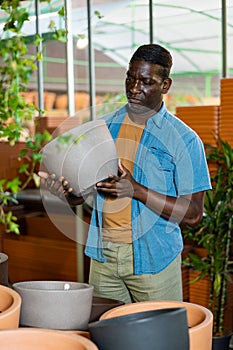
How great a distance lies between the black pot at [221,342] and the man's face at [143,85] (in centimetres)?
191

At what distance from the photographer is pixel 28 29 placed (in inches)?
264

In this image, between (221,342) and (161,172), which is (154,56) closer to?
(161,172)

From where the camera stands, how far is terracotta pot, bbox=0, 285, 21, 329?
3.81 ft

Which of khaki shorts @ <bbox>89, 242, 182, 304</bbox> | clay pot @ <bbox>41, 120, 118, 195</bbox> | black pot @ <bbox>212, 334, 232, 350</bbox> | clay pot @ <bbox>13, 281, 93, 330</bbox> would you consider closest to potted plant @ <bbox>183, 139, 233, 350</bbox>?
black pot @ <bbox>212, 334, 232, 350</bbox>

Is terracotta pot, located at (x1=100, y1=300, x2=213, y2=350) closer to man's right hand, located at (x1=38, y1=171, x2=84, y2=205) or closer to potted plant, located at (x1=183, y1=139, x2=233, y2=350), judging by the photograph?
man's right hand, located at (x1=38, y1=171, x2=84, y2=205)

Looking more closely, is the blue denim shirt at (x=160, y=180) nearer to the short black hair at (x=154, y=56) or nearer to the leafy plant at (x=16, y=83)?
the short black hair at (x=154, y=56)

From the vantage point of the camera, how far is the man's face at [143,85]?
2.08 m

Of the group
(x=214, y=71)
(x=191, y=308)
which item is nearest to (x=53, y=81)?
(x=214, y=71)

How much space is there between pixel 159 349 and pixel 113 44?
648 centimetres

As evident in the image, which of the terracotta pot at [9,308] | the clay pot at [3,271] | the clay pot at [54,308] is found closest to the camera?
the terracotta pot at [9,308]

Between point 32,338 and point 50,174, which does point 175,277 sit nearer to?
point 50,174

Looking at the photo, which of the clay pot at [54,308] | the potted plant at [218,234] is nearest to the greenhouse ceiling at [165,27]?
the potted plant at [218,234]

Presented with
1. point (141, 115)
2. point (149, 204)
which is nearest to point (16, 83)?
point (149, 204)

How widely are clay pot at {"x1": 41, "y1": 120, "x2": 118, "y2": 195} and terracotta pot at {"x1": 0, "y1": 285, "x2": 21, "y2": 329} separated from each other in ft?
1.17
